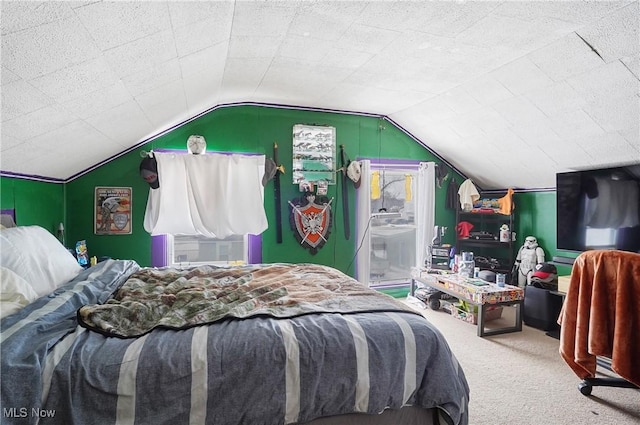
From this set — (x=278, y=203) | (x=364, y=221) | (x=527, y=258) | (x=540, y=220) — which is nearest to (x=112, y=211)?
(x=278, y=203)

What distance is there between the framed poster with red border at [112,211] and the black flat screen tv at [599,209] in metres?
4.49

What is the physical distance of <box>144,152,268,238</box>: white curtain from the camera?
3568mm

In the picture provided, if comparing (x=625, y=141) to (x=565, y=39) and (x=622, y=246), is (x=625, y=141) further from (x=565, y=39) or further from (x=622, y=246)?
(x=565, y=39)

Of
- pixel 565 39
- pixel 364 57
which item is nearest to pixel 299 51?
pixel 364 57

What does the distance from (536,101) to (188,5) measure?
2868 millimetres

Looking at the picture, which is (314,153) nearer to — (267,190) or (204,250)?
(267,190)

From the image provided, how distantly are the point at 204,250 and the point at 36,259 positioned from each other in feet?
6.88

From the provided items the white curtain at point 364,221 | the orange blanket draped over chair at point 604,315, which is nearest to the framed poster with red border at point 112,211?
the white curtain at point 364,221

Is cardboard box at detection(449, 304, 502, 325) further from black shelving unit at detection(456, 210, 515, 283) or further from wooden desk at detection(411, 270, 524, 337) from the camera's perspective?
black shelving unit at detection(456, 210, 515, 283)

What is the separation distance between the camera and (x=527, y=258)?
4160 millimetres

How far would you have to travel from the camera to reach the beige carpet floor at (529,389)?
2.05 meters

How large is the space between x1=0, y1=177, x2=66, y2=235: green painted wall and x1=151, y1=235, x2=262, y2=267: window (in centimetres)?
→ 91

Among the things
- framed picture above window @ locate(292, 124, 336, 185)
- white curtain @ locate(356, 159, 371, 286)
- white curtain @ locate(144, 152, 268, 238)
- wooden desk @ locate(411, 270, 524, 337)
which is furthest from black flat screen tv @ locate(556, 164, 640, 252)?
white curtain @ locate(144, 152, 268, 238)

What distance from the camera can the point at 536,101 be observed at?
3.01 metres
